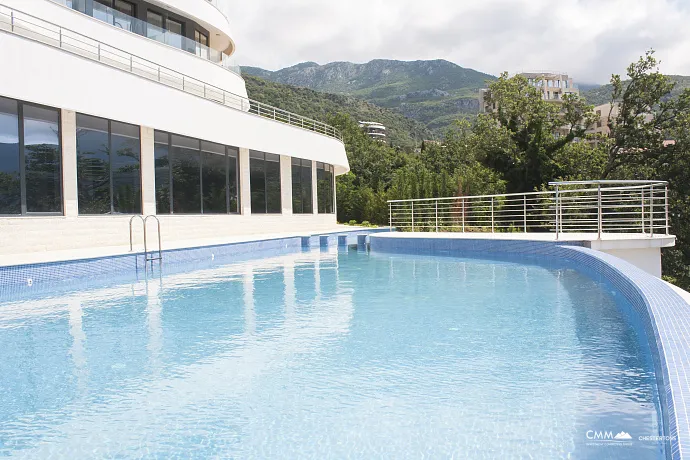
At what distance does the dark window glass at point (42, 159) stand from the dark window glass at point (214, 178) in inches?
207

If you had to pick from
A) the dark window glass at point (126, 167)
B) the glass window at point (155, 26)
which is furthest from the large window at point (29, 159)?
the glass window at point (155, 26)

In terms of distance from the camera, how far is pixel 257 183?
19.5 m

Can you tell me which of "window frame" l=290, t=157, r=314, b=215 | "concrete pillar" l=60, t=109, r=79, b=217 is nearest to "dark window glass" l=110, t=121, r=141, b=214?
"concrete pillar" l=60, t=109, r=79, b=217

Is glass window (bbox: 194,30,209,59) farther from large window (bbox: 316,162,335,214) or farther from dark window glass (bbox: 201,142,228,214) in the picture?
large window (bbox: 316,162,335,214)

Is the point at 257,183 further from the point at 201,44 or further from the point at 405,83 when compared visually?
the point at 405,83

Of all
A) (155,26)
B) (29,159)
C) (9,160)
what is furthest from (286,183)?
(9,160)

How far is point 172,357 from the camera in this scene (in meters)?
4.25

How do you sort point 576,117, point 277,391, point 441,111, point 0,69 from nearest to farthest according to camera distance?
point 277,391 < point 0,69 < point 576,117 < point 441,111

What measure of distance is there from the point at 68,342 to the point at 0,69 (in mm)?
7458

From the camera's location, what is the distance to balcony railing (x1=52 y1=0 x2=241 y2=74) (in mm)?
15422

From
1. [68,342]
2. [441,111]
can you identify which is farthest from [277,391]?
[441,111]

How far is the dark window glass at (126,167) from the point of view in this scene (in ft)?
43.5

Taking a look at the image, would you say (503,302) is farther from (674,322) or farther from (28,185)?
(28,185)

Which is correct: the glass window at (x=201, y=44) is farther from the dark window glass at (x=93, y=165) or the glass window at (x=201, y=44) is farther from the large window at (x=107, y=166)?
the dark window glass at (x=93, y=165)
